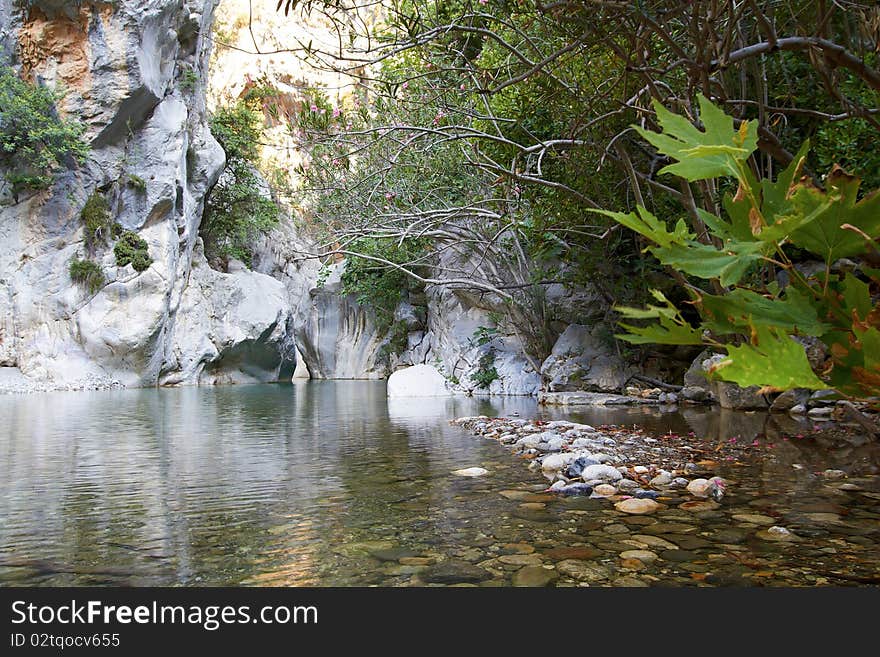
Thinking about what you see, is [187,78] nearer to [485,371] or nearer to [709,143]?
[485,371]

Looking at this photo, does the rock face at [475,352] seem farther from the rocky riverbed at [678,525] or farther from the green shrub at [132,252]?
the green shrub at [132,252]

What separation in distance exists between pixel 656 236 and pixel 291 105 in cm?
3414

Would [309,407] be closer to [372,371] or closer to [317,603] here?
[317,603]

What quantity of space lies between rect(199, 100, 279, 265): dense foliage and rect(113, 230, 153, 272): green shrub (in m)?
6.13

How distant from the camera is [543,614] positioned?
1485 mm

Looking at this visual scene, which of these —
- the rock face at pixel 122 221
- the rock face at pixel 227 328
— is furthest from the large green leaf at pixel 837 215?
the rock face at pixel 227 328

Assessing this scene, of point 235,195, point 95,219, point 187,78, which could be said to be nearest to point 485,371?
point 95,219

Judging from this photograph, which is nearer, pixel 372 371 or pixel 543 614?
pixel 543 614

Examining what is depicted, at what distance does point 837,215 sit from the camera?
0.85 meters

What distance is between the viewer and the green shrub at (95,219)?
1888 centimetres

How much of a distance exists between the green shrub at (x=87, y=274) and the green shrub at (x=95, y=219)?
2.44 ft

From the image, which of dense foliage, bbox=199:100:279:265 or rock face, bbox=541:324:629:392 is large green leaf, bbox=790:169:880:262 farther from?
dense foliage, bbox=199:100:279:265

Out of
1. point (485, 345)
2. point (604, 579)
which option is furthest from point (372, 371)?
point (604, 579)

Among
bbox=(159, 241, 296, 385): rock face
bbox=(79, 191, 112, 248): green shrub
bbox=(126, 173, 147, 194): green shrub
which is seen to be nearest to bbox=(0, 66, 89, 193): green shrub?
bbox=(79, 191, 112, 248): green shrub
